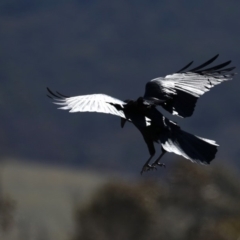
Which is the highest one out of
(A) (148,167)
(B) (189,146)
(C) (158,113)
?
(C) (158,113)

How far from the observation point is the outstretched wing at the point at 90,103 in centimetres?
705

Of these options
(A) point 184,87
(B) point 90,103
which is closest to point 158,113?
(B) point 90,103

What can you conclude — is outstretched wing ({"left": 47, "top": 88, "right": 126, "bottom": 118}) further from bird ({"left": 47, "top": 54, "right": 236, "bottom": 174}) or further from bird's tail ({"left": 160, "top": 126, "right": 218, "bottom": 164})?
bird's tail ({"left": 160, "top": 126, "right": 218, "bottom": 164})

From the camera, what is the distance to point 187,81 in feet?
25.8

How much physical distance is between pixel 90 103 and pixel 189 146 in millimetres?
640

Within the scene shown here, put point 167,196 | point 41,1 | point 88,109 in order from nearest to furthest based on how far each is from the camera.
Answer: point 88,109 < point 167,196 < point 41,1

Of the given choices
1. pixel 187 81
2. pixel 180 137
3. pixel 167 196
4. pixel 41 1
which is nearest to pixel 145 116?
pixel 180 137

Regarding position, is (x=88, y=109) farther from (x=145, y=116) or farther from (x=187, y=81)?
(x=187, y=81)

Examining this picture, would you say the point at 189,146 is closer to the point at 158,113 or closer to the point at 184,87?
the point at 158,113

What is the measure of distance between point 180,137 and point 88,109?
1.94ft

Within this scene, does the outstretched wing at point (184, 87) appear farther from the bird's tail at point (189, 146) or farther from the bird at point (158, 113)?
the bird's tail at point (189, 146)

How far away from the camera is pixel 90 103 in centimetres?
721

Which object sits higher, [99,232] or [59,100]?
[59,100]

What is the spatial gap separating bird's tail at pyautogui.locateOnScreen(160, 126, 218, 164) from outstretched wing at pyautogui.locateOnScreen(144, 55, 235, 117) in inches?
8.3
